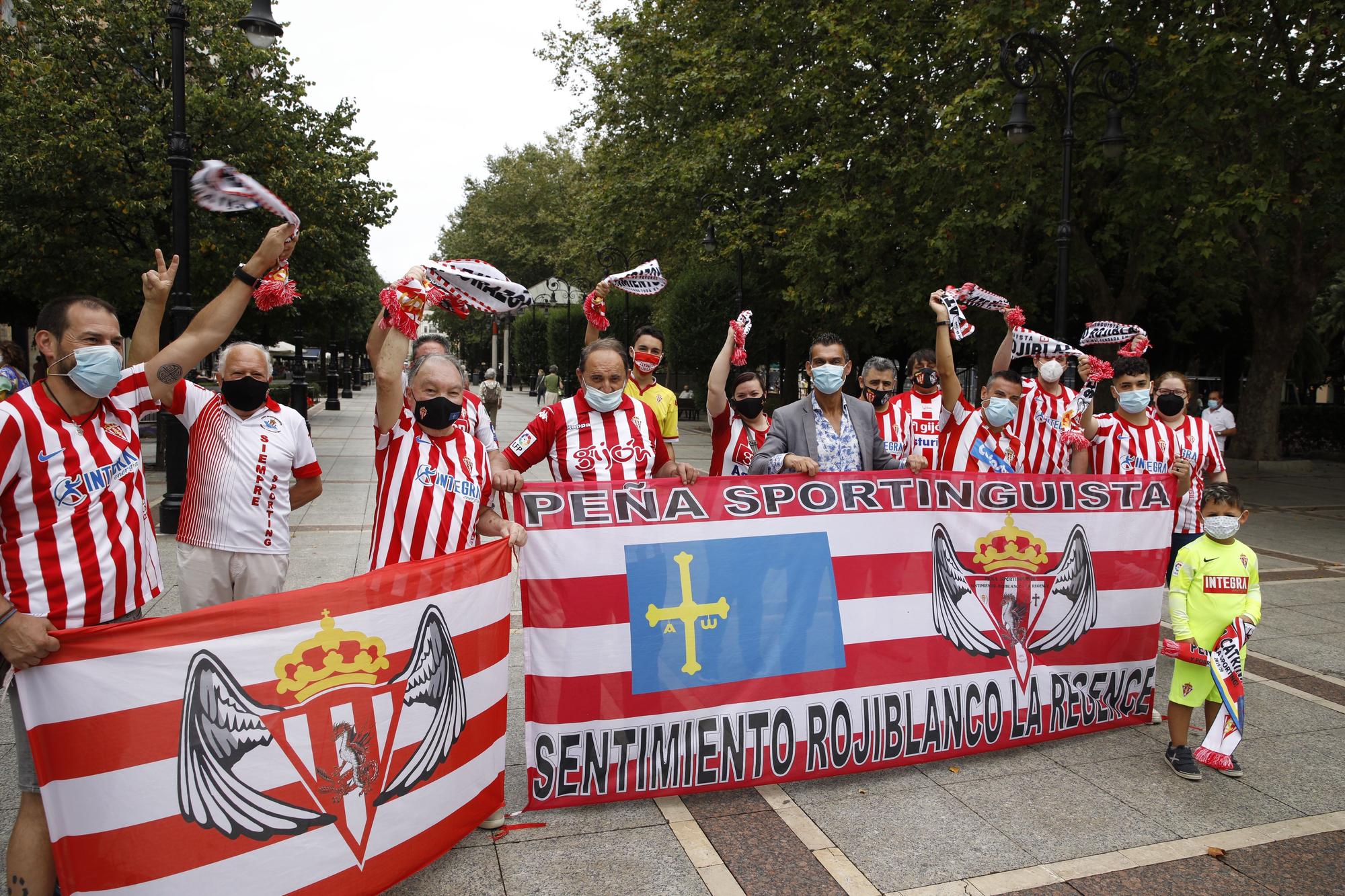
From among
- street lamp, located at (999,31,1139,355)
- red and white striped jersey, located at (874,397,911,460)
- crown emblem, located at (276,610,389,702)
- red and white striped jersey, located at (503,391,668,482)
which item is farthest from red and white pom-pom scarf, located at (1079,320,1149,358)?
street lamp, located at (999,31,1139,355)

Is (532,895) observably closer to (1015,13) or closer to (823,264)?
(1015,13)

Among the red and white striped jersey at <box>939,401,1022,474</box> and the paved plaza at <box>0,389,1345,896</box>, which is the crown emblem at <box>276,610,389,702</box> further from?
the red and white striped jersey at <box>939,401,1022,474</box>

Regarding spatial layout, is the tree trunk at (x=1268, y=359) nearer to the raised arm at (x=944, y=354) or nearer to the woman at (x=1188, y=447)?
the woman at (x=1188, y=447)

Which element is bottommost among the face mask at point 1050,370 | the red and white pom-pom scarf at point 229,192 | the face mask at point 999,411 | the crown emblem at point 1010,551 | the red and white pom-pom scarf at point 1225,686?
the red and white pom-pom scarf at point 1225,686

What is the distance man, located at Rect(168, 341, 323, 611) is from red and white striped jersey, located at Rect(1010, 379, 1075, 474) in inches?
172

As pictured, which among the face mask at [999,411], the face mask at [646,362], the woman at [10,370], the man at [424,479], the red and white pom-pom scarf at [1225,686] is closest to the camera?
the man at [424,479]

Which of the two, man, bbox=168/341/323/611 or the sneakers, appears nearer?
man, bbox=168/341/323/611

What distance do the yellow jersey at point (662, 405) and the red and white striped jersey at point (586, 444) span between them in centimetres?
101

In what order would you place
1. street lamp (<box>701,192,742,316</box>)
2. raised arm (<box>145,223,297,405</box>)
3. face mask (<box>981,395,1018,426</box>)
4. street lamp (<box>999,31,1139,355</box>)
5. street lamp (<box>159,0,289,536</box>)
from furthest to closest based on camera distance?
1. street lamp (<box>701,192,742,316</box>)
2. street lamp (<box>999,31,1139,355</box>)
3. street lamp (<box>159,0,289,536</box>)
4. face mask (<box>981,395,1018,426</box>)
5. raised arm (<box>145,223,297,405</box>)

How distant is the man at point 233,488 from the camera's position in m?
3.96

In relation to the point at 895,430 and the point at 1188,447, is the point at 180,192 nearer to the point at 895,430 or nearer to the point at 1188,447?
the point at 895,430

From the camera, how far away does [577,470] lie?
443 cm

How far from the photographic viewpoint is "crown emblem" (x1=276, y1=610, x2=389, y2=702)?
293 centimetres

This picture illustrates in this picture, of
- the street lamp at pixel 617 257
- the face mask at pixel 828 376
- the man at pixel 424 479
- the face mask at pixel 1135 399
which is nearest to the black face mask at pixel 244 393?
the man at pixel 424 479
